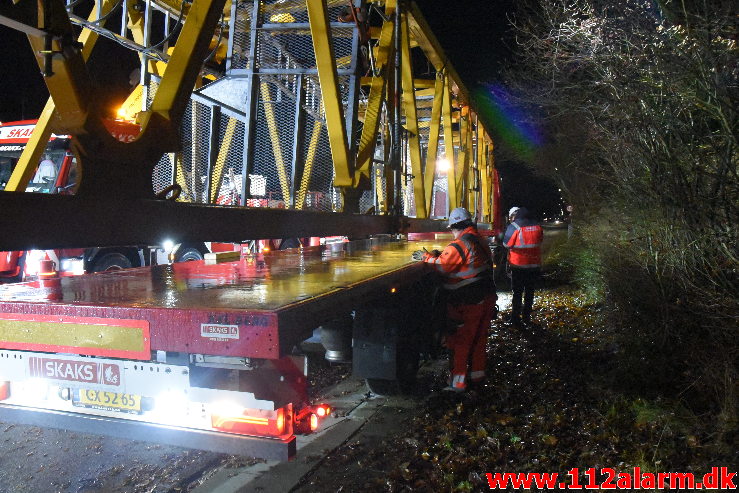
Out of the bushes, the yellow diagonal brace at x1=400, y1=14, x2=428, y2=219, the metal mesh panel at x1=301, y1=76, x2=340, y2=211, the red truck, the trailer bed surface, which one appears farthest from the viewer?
the red truck

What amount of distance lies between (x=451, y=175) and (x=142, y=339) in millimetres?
7924

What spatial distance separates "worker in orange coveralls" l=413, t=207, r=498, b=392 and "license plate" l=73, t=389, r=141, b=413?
9.21ft

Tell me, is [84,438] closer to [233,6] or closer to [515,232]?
[233,6]

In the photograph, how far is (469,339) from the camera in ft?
16.8

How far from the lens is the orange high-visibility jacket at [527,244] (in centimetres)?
819

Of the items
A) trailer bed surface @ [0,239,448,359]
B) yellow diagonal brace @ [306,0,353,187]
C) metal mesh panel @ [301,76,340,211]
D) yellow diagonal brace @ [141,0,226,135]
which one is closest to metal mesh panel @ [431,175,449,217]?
metal mesh panel @ [301,76,340,211]

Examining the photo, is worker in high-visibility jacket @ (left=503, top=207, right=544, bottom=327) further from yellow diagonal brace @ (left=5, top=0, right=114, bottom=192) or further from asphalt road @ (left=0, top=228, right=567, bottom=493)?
yellow diagonal brace @ (left=5, top=0, right=114, bottom=192)

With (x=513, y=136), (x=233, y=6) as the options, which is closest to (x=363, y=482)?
(x=233, y=6)

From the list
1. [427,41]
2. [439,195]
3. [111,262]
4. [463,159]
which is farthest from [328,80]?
[439,195]

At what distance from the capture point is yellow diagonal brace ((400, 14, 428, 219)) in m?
6.61

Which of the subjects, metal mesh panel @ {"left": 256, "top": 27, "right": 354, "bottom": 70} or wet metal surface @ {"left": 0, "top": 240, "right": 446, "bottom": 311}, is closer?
wet metal surface @ {"left": 0, "top": 240, "right": 446, "bottom": 311}

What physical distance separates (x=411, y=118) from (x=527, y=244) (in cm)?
258

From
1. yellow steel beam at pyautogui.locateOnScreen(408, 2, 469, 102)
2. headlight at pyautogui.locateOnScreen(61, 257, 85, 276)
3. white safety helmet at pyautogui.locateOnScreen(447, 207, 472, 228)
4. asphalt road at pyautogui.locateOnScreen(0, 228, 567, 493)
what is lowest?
asphalt road at pyautogui.locateOnScreen(0, 228, 567, 493)

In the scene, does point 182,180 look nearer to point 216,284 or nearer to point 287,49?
point 287,49
